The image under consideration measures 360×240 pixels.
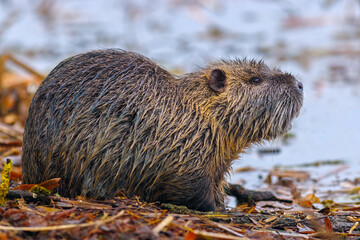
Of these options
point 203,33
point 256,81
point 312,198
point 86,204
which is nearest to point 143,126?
point 86,204

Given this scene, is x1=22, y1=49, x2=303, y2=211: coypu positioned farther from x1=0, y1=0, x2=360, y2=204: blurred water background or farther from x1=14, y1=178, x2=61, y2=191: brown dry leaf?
x1=0, y1=0, x2=360, y2=204: blurred water background

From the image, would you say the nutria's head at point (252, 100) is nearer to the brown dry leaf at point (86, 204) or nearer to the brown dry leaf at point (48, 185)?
the brown dry leaf at point (86, 204)

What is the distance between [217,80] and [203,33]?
778 centimetres

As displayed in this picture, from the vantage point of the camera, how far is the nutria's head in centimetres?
473

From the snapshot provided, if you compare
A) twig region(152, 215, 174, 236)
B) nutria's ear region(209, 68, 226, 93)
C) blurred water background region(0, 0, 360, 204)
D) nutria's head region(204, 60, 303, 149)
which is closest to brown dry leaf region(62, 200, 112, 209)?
twig region(152, 215, 174, 236)

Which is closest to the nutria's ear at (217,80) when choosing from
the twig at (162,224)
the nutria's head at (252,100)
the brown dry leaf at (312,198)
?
the nutria's head at (252,100)

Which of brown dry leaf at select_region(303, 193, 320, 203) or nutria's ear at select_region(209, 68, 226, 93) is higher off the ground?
nutria's ear at select_region(209, 68, 226, 93)

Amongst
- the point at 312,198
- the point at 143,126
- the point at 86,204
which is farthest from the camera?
the point at 312,198

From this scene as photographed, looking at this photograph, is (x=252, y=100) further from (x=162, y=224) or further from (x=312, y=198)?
(x=162, y=224)

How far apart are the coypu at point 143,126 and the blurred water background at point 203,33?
4.40m

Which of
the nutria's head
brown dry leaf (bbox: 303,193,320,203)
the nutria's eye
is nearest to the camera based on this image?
the nutria's head

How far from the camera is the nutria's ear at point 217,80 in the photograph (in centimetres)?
482

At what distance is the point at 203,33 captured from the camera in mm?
12492

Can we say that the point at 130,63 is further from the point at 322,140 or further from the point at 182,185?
the point at 322,140
